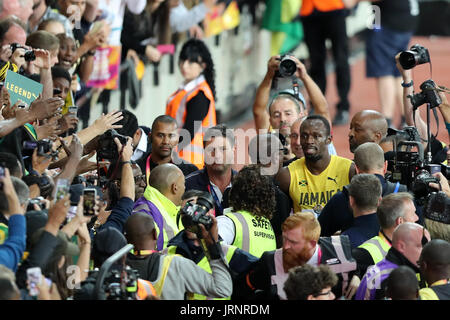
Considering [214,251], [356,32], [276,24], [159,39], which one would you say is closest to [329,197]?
[214,251]

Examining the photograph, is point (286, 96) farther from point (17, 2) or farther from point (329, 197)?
point (17, 2)

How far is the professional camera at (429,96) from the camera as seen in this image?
27.2 ft

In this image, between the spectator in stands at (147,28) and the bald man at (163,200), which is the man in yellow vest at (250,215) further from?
the spectator in stands at (147,28)

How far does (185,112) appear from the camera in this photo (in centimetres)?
1044

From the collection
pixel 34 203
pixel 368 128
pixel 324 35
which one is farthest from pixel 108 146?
pixel 324 35

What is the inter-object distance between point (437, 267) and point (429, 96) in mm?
2475

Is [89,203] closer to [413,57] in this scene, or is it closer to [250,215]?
[250,215]

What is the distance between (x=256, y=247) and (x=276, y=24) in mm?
8194

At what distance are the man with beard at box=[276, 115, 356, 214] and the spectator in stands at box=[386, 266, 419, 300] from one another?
2369mm

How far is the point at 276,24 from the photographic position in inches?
587

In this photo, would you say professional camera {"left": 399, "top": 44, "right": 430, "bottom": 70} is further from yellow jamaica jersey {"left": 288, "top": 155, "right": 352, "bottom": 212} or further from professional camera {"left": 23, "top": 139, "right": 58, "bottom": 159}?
professional camera {"left": 23, "top": 139, "right": 58, "bottom": 159}

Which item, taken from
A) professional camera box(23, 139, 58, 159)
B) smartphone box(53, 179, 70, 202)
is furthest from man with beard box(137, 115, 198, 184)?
smartphone box(53, 179, 70, 202)

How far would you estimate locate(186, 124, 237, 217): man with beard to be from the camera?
27.8 feet

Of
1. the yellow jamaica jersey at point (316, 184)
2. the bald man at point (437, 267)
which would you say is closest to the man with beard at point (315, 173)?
the yellow jamaica jersey at point (316, 184)
